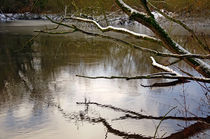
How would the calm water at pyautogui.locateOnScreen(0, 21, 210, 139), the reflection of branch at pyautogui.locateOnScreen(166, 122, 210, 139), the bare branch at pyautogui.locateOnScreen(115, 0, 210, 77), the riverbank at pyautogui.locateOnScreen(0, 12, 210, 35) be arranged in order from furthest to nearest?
the riverbank at pyautogui.locateOnScreen(0, 12, 210, 35) → the calm water at pyautogui.locateOnScreen(0, 21, 210, 139) → the reflection of branch at pyautogui.locateOnScreen(166, 122, 210, 139) → the bare branch at pyautogui.locateOnScreen(115, 0, 210, 77)

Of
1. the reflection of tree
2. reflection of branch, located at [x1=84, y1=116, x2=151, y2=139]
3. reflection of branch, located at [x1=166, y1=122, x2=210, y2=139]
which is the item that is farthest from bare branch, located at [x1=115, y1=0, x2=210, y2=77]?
reflection of branch, located at [x1=84, y1=116, x2=151, y2=139]

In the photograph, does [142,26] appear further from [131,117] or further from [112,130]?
[112,130]

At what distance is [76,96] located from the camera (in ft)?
20.3

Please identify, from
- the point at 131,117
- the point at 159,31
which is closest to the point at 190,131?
the point at 131,117

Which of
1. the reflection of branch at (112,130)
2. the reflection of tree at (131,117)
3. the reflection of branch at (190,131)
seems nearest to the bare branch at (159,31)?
the reflection of tree at (131,117)

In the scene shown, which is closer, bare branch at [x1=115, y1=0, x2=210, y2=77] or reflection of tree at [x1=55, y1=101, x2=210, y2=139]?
bare branch at [x1=115, y1=0, x2=210, y2=77]

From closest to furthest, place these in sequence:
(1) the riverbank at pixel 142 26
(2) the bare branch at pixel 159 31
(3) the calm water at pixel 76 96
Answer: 1. (2) the bare branch at pixel 159 31
2. (3) the calm water at pixel 76 96
3. (1) the riverbank at pixel 142 26

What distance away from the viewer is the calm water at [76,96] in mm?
4645

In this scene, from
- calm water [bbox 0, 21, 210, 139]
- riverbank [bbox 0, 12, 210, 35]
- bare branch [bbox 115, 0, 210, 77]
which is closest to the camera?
bare branch [bbox 115, 0, 210, 77]

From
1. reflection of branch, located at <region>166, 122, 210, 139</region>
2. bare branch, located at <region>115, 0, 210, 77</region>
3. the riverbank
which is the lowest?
reflection of branch, located at <region>166, 122, 210, 139</region>

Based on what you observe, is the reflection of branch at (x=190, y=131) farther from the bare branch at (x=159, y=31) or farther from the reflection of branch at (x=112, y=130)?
the bare branch at (x=159, y=31)

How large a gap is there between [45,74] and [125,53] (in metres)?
4.52

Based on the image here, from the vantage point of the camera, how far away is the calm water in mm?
4645

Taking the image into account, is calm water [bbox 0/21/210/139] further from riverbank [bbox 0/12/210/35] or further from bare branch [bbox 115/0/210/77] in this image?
riverbank [bbox 0/12/210/35]
